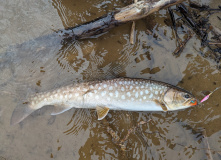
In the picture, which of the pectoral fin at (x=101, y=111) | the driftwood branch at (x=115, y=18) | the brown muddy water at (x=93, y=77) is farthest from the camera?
the brown muddy water at (x=93, y=77)

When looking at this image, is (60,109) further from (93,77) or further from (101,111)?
(93,77)

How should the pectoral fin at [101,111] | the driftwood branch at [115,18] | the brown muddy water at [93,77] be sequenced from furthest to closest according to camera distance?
the brown muddy water at [93,77]
the pectoral fin at [101,111]
the driftwood branch at [115,18]

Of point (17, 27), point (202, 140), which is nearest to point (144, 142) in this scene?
point (202, 140)

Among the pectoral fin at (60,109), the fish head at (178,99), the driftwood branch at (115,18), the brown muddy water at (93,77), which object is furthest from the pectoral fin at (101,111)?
the driftwood branch at (115,18)

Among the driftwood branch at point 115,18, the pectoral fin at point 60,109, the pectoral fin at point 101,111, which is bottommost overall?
the pectoral fin at point 101,111

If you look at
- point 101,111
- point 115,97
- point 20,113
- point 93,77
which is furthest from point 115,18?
point 20,113

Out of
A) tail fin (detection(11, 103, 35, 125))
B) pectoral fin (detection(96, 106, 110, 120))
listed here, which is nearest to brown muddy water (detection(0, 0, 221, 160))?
tail fin (detection(11, 103, 35, 125))

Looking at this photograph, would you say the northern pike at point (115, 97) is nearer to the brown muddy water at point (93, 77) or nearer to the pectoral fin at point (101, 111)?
the pectoral fin at point (101, 111)

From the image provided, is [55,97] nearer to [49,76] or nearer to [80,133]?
[49,76]
